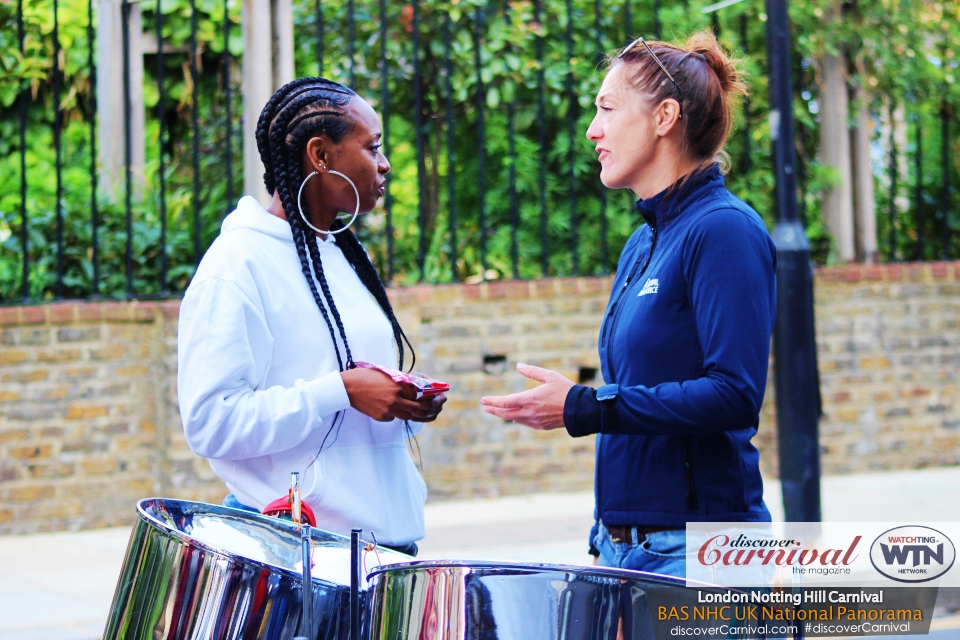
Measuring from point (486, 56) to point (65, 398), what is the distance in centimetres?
350

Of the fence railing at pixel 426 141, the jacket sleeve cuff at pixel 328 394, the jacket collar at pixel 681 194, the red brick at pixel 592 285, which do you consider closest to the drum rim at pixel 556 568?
the jacket sleeve cuff at pixel 328 394

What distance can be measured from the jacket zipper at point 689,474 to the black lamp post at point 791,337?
3.12 m

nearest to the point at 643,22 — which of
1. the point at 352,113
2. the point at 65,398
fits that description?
the point at 65,398

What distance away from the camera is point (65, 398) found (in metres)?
6.07

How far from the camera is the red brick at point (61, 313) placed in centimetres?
605

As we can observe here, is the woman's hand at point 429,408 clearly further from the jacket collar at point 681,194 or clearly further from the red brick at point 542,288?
the red brick at point 542,288

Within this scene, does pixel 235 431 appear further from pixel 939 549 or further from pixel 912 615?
pixel 939 549

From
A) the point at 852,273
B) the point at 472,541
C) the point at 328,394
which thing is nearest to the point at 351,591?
the point at 328,394

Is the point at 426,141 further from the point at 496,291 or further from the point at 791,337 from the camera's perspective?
the point at 791,337

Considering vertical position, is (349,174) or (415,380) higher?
(349,174)

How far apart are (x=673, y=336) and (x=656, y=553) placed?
1.47 feet

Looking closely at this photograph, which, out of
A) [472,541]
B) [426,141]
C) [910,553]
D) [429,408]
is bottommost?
[472,541]

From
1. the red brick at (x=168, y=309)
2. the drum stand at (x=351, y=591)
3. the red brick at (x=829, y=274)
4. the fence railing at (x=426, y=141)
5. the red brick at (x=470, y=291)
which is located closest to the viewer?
the drum stand at (x=351, y=591)

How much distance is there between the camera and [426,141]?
7.56 m
